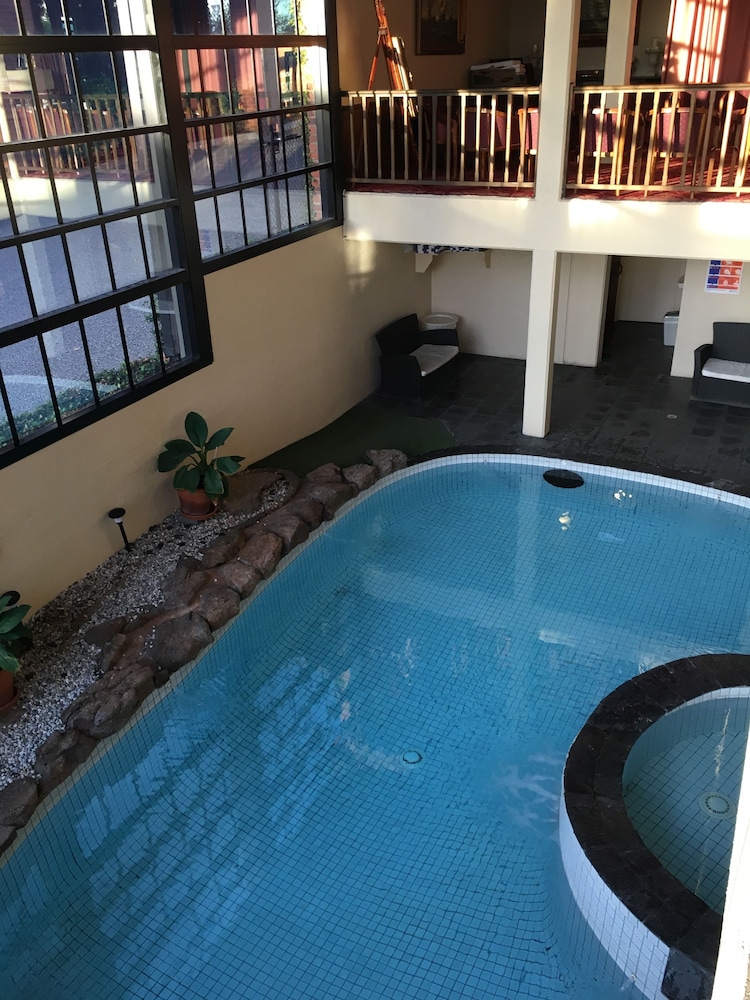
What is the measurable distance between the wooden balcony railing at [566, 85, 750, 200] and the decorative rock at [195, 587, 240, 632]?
5061mm

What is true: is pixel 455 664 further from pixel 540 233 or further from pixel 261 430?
pixel 540 233

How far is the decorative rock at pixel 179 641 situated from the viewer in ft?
19.6

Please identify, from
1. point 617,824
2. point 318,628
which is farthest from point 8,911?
point 617,824

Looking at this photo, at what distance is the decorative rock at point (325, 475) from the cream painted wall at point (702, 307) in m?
5.06

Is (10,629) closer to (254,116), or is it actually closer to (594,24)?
(254,116)

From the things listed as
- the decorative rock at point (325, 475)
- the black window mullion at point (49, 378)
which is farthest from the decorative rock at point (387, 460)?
the black window mullion at point (49, 378)

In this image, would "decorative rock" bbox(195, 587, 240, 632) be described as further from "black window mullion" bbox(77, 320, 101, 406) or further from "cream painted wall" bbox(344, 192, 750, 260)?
"cream painted wall" bbox(344, 192, 750, 260)

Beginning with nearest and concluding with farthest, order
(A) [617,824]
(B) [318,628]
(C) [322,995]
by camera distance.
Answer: (C) [322,995]
(A) [617,824]
(B) [318,628]

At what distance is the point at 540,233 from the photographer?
8117mm

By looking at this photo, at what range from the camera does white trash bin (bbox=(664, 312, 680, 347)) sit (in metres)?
11.5

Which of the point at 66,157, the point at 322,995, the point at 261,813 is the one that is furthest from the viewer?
the point at 66,157

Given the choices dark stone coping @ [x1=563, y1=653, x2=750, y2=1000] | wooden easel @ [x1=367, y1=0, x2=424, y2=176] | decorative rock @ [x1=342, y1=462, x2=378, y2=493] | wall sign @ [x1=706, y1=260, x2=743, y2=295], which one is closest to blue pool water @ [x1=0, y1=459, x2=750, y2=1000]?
dark stone coping @ [x1=563, y1=653, x2=750, y2=1000]

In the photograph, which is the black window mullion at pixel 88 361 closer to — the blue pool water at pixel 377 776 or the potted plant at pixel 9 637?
the potted plant at pixel 9 637

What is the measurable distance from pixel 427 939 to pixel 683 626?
3.30 meters
